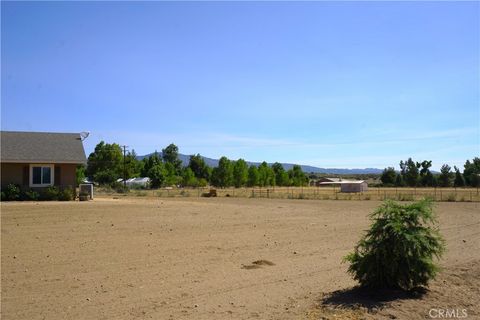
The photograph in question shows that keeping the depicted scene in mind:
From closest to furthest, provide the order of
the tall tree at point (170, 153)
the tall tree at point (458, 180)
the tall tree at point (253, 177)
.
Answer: the tall tree at point (253, 177)
the tall tree at point (458, 180)
the tall tree at point (170, 153)

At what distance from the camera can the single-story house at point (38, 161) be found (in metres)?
31.3

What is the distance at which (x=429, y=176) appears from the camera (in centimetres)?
12862

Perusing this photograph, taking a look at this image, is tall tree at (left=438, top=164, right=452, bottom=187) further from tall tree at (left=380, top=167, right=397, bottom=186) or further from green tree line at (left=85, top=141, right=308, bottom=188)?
green tree line at (left=85, top=141, right=308, bottom=188)

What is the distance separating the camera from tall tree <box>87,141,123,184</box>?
85000 millimetres

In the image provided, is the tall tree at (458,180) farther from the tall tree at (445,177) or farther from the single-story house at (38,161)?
the single-story house at (38,161)

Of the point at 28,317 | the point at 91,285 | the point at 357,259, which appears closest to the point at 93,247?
the point at 91,285

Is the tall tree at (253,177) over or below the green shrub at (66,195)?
over

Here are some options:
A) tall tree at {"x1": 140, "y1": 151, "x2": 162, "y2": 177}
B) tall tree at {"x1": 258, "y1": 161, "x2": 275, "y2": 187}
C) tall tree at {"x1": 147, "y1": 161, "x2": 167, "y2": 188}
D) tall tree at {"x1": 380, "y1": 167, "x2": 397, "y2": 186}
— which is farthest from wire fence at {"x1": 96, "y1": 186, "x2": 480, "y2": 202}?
tall tree at {"x1": 380, "y1": 167, "x2": 397, "y2": 186}

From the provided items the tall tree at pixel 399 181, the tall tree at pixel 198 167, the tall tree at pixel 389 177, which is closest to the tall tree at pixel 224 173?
the tall tree at pixel 198 167

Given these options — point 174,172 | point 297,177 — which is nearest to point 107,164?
point 174,172

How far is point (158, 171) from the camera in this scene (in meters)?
92.8

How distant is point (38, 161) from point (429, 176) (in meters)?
115

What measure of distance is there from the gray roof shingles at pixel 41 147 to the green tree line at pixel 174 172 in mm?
44451

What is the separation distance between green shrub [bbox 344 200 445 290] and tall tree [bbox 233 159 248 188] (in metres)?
91.3
